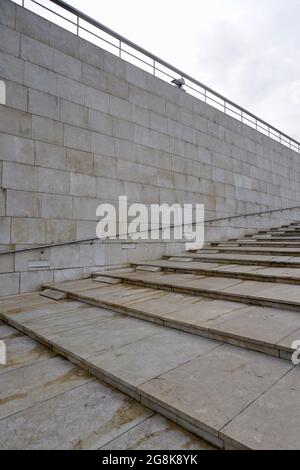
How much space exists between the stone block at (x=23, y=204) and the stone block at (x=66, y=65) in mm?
2593

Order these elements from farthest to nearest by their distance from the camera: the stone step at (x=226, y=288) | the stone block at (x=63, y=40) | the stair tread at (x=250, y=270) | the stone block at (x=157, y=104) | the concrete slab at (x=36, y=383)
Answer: the stone block at (x=157, y=104)
the stone block at (x=63, y=40)
the stair tread at (x=250, y=270)
the stone step at (x=226, y=288)
the concrete slab at (x=36, y=383)

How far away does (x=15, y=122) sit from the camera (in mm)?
5195

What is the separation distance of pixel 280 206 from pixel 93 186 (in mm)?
9174

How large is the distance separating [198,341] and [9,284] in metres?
3.54

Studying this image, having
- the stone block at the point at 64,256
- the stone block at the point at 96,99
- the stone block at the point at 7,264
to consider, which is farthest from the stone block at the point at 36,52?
the stone block at the point at 7,264

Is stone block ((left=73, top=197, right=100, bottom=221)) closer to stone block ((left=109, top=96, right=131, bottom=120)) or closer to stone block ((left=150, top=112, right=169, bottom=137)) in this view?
stone block ((left=109, top=96, right=131, bottom=120))

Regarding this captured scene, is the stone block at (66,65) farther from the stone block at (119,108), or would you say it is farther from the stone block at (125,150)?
the stone block at (125,150)

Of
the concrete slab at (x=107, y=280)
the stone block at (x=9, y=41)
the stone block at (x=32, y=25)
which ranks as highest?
the stone block at (x=32, y=25)

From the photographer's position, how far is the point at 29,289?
17.4 ft

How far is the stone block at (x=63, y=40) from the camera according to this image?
581 centimetres

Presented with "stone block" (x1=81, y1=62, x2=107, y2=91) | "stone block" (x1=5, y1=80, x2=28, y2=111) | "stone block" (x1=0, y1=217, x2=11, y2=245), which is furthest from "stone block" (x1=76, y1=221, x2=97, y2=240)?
"stone block" (x1=81, y1=62, x2=107, y2=91)

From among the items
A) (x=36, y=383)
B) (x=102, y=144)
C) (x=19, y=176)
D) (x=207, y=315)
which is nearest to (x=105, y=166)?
(x=102, y=144)

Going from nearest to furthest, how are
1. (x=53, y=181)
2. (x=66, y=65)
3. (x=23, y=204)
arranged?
(x=23, y=204) → (x=53, y=181) → (x=66, y=65)

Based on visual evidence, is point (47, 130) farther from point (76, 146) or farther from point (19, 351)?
point (19, 351)
